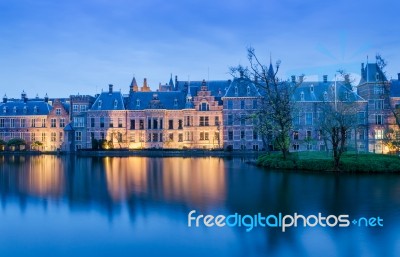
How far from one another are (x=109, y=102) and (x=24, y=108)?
16327mm

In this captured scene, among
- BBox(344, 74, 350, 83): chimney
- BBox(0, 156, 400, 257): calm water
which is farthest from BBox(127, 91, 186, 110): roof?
BBox(0, 156, 400, 257): calm water

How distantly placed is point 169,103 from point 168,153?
37.3 feet

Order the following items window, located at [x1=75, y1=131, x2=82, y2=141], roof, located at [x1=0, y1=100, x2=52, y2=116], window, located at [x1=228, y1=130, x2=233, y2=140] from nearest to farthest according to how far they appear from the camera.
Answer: window, located at [x1=228, y1=130, x2=233, y2=140] < window, located at [x1=75, y1=131, x2=82, y2=141] < roof, located at [x1=0, y1=100, x2=52, y2=116]

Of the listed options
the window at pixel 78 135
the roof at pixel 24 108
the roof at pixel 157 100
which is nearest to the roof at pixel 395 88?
the roof at pixel 157 100

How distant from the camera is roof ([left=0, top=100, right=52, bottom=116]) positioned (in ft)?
222

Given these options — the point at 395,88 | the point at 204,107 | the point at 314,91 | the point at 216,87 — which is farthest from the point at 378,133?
the point at 204,107

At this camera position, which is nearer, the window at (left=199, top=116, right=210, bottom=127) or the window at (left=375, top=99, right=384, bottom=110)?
the window at (left=375, top=99, right=384, bottom=110)

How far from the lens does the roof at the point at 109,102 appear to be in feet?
206

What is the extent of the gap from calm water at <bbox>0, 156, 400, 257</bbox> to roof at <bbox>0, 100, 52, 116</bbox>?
4923 cm

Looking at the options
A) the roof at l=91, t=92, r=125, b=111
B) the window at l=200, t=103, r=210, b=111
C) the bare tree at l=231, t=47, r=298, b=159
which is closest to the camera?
the bare tree at l=231, t=47, r=298, b=159

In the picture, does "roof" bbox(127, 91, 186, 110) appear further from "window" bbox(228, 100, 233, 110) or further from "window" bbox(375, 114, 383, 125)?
"window" bbox(375, 114, 383, 125)

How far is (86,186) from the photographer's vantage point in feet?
64.7

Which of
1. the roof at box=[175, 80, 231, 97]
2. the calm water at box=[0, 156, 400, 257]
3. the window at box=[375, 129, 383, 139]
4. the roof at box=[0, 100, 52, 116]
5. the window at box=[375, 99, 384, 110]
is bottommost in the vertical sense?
the calm water at box=[0, 156, 400, 257]

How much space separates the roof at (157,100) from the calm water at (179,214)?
41.0 m
